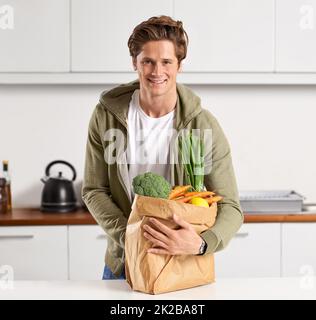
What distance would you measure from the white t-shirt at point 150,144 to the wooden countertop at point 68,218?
47.0 inches

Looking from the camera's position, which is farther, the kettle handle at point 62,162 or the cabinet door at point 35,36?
the kettle handle at point 62,162

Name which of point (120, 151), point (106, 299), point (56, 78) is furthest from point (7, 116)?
point (106, 299)

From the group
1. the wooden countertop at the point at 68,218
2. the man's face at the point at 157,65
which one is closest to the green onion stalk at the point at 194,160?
the man's face at the point at 157,65

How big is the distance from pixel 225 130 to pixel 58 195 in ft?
3.19

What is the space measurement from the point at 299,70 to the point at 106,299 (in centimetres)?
216

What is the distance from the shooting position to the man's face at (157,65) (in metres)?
1.85

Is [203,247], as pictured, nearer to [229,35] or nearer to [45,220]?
[45,220]

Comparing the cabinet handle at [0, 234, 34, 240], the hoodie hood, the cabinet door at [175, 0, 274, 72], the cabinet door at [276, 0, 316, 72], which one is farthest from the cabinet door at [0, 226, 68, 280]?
the cabinet door at [276, 0, 316, 72]

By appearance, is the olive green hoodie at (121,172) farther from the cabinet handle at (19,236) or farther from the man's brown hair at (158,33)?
the cabinet handle at (19,236)

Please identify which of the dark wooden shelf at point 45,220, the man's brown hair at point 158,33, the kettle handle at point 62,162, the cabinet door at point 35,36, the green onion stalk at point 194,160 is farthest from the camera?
the kettle handle at point 62,162

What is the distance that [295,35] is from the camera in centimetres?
340
